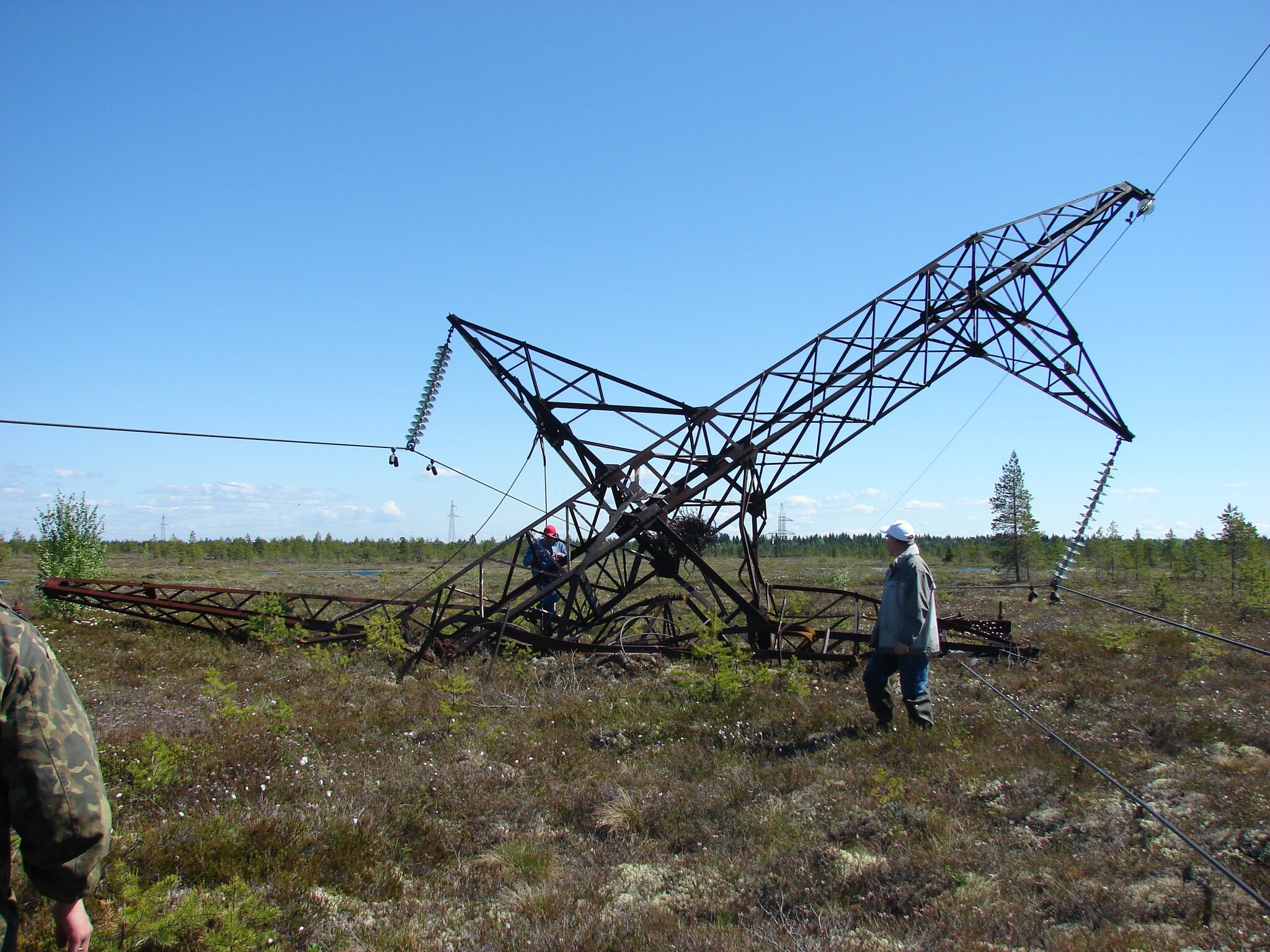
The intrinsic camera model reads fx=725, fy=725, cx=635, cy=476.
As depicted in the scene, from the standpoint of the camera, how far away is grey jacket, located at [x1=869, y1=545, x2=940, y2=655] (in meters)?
7.25

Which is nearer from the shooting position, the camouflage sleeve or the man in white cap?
the camouflage sleeve

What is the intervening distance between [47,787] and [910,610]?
269 inches

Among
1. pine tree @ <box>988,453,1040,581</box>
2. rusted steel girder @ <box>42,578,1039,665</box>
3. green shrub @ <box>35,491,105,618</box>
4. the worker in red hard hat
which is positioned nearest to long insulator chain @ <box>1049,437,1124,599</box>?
rusted steel girder @ <box>42,578,1039,665</box>

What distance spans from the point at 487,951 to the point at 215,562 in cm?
6867

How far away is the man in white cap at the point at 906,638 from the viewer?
727cm

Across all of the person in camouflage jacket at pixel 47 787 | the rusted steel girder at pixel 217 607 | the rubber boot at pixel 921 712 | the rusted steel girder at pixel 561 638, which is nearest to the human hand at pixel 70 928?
the person in camouflage jacket at pixel 47 787

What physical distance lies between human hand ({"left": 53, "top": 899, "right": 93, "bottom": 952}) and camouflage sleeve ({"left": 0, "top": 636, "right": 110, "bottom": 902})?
0.04 metres

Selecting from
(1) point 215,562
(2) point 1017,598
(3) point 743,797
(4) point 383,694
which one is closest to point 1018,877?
(3) point 743,797

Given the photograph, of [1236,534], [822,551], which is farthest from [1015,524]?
[822,551]

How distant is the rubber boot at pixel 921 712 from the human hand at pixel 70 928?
687 cm

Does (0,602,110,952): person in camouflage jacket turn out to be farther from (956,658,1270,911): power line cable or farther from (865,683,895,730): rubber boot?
(865,683,895,730): rubber boot

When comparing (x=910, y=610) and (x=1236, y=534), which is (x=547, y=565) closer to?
(x=910, y=610)

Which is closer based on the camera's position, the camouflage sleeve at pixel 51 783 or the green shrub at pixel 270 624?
the camouflage sleeve at pixel 51 783

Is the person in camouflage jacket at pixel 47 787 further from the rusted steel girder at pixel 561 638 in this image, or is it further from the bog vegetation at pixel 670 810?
the rusted steel girder at pixel 561 638
